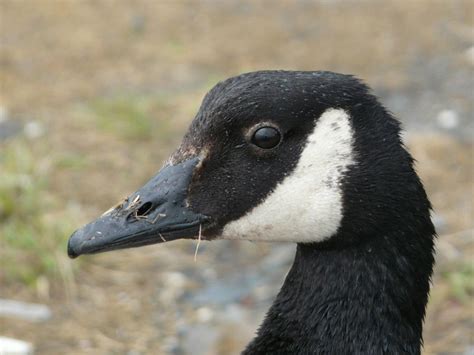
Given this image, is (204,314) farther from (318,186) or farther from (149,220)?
(318,186)

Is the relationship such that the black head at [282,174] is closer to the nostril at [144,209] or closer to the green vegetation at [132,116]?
the nostril at [144,209]

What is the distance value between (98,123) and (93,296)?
227 centimetres

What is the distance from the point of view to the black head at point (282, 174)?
2557mm

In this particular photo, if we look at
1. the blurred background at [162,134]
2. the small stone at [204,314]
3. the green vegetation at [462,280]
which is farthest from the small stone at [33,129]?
the green vegetation at [462,280]

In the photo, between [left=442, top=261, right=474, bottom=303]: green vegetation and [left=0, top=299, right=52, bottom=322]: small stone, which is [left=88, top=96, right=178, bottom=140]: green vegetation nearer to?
[left=0, top=299, right=52, bottom=322]: small stone

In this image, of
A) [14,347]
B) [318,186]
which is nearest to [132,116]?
[14,347]

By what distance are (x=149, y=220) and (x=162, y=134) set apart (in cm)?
402

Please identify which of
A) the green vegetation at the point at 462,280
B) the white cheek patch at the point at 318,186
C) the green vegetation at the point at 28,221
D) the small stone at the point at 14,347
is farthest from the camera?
the green vegetation at the point at 28,221

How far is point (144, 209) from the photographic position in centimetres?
263

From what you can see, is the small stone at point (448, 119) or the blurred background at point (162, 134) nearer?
the blurred background at point (162, 134)

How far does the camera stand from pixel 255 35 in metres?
8.64

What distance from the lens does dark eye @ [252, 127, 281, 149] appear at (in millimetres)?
2578

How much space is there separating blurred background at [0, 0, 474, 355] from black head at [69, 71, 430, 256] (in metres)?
1.74

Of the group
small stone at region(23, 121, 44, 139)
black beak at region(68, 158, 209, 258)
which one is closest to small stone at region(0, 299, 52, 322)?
black beak at region(68, 158, 209, 258)
